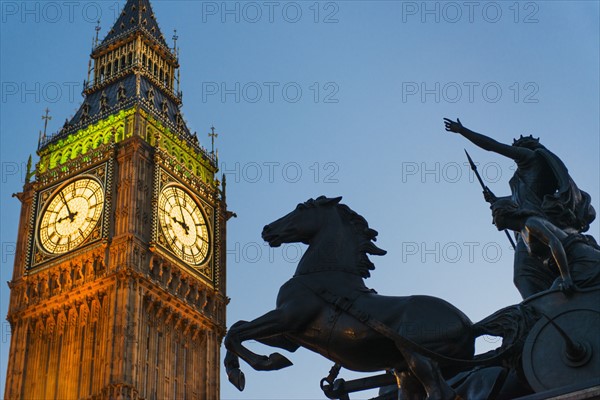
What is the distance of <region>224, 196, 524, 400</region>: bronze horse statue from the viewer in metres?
9.15

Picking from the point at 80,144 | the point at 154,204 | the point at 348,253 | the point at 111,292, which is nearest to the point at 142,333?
the point at 111,292

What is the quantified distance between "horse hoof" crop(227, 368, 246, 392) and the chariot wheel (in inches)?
104

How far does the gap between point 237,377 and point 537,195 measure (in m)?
3.69

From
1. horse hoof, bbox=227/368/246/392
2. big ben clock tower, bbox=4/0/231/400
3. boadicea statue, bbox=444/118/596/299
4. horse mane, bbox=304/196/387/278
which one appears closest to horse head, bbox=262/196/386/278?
horse mane, bbox=304/196/387/278

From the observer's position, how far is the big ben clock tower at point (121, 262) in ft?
170

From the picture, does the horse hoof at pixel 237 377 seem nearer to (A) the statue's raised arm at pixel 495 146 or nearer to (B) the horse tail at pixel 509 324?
(B) the horse tail at pixel 509 324

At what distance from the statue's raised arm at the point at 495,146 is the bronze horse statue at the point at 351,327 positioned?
1900mm

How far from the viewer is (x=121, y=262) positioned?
52469 mm

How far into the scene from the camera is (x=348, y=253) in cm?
1003

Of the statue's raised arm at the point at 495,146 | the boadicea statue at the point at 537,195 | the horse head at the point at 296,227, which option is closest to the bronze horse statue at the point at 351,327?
the horse head at the point at 296,227

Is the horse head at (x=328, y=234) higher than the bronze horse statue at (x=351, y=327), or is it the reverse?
the horse head at (x=328, y=234)

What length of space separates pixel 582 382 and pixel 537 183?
2762mm

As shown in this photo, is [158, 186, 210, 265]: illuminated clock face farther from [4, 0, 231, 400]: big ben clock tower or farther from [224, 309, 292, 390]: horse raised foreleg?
[224, 309, 292, 390]: horse raised foreleg

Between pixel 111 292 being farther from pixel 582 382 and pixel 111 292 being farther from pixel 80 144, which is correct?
pixel 582 382
